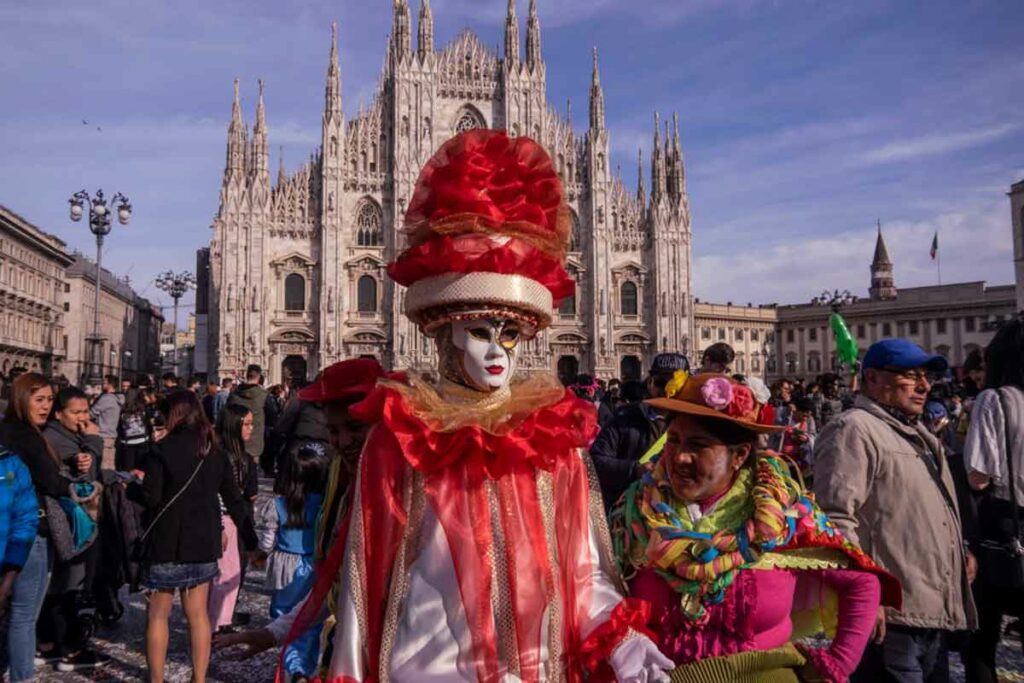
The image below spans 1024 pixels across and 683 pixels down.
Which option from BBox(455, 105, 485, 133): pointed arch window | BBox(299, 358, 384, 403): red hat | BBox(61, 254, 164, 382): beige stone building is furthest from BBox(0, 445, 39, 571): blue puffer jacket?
BBox(61, 254, 164, 382): beige stone building

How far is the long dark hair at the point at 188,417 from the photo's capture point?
439 cm

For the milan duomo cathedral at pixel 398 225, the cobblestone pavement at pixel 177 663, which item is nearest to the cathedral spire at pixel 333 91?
the milan duomo cathedral at pixel 398 225

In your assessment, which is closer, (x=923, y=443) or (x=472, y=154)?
(x=472, y=154)

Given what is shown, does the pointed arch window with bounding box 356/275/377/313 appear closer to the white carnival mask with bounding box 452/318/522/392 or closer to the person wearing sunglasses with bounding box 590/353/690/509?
the person wearing sunglasses with bounding box 590/353/690/509

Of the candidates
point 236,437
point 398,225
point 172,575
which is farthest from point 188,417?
point 398,225

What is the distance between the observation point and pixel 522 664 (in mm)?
1981

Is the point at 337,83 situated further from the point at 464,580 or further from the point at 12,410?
the point at 464,580

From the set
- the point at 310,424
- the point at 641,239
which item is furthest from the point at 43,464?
the point at 641,239

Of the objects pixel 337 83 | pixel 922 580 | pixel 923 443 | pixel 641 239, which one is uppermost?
pixel 337 83

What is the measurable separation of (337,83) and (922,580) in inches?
1276

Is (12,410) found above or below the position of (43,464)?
above

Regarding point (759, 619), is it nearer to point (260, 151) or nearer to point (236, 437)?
point (236, 437)

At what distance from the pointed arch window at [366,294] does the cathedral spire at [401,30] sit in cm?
936

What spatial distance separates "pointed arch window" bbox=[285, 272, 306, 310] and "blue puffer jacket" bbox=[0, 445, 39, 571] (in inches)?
1131
